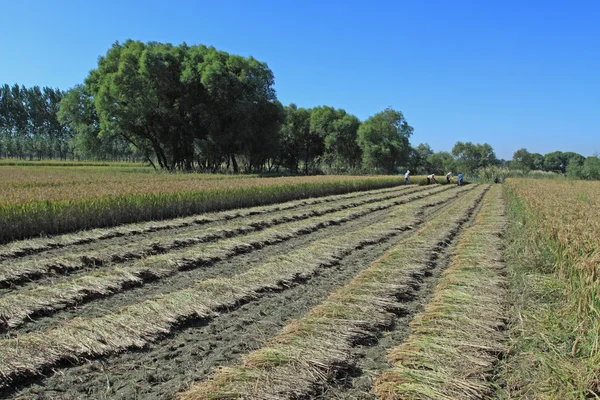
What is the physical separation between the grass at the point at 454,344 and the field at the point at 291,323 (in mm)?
16

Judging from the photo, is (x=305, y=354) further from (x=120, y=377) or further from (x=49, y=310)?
(x=49, y=310)

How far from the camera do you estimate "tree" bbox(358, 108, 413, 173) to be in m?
64.2

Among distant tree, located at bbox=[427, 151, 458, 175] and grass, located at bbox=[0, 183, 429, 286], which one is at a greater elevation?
distant tree, located at bbox=[427, 151, 458, 175]

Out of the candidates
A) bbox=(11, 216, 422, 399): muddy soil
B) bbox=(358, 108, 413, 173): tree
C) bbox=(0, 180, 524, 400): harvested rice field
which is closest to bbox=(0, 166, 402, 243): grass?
bbox=(0, 180, 524, 400): harvested rice field

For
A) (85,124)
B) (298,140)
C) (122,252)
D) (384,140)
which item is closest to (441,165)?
(384,140)

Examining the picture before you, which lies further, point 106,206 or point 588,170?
point 588,170

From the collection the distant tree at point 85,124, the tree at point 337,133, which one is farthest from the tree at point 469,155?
the distant tree at point 85,124

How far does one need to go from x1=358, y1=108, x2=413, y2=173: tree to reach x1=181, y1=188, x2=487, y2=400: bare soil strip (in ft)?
191

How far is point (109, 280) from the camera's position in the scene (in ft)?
20.8

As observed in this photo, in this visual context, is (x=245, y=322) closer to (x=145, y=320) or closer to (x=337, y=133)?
(x=145, y=320)

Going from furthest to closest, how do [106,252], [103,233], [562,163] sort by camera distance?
[562,163] → [103,233] → [106,252]

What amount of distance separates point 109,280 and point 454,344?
203 inches

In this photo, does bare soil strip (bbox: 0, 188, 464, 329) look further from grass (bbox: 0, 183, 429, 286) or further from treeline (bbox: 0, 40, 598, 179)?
→ treeline (bbox: 0, 40, 598, 179)

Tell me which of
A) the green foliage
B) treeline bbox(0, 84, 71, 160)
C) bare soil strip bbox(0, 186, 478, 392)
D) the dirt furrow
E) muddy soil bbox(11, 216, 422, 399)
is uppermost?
treeline bbox(0, 84, 71, 160)
